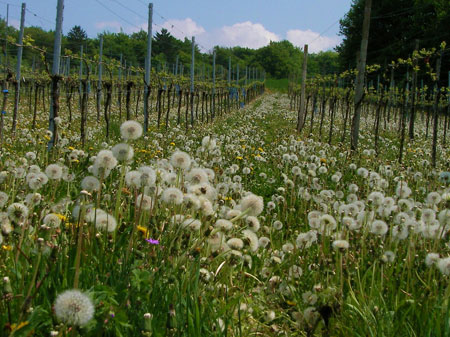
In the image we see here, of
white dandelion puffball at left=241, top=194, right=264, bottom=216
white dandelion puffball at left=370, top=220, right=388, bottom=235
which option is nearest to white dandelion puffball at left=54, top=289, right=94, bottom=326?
white dandelion puffball at left=241, top=194, right=264, bottom=216

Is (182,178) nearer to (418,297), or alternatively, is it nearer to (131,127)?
(131,127)

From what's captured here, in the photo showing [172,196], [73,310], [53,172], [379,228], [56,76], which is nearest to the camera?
[73,310]

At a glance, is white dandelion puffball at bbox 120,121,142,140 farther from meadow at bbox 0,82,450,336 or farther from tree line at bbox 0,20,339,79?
tree line at bbox 0,20,339,79

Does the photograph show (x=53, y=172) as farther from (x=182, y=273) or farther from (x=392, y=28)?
(x=392, y=28)

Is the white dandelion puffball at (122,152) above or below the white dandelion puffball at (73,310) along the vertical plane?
above

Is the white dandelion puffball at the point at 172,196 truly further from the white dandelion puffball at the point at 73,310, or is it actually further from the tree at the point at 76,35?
the tree at the point at 76,35

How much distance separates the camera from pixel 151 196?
274cm

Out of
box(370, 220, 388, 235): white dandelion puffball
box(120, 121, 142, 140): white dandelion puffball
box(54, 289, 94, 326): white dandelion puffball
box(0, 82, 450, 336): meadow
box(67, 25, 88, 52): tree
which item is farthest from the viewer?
box(67, 25, 88, 52): tree

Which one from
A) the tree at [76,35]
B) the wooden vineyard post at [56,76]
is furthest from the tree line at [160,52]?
the wooden vineyard post at [56,76]

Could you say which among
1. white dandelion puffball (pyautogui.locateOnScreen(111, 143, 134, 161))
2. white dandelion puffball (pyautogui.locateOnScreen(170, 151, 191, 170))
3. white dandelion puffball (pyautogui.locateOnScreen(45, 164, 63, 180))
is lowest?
white dandelion puffball (pyautogui.locateOnScreen(45, 164, 63, 180))

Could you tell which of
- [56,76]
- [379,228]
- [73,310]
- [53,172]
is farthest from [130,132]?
[56,76]

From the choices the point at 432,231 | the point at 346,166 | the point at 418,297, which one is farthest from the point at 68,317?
the point at 346,166

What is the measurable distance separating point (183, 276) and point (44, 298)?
0.69 metres

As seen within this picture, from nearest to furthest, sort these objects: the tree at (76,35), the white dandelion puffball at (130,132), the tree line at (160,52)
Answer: the white dandelion puffball at (130,132) < the tree line at (160,52) < the tree at (76,35)
